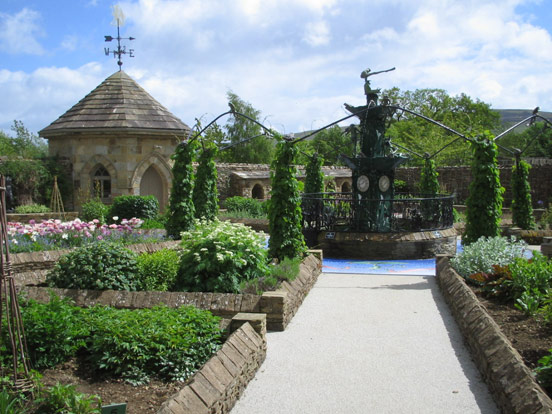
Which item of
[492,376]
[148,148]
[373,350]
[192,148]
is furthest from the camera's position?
[148,148]

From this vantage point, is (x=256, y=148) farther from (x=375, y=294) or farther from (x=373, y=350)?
(x=373, y=350)

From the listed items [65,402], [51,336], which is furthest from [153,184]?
[65,402]

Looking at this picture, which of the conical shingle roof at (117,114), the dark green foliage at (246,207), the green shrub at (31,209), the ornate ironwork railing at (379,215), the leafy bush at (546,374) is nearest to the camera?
the leafy bush at (546,374)

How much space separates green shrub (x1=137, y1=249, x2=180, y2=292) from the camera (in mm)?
7969

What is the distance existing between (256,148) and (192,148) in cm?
3508

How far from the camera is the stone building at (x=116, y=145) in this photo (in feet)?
65.1

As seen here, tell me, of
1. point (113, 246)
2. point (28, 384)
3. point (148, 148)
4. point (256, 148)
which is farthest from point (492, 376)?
point (256, 148)

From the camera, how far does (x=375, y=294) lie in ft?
31.0

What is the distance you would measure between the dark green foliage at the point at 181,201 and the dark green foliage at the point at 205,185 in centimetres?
112

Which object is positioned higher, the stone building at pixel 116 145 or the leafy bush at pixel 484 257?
the stone building at pixel 116 145

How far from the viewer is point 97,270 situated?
7629mm

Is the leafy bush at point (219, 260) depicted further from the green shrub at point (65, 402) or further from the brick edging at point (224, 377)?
the green shrub at point (65, 402)

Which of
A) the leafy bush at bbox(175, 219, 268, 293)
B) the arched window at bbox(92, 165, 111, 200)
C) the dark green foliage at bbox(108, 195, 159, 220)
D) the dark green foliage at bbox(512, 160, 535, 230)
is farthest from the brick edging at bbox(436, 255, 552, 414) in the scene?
the arched window at bbox(92, 165, 111, 200)

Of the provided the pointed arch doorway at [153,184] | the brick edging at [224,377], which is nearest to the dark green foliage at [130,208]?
the pointed arch doorway at [153,184]
